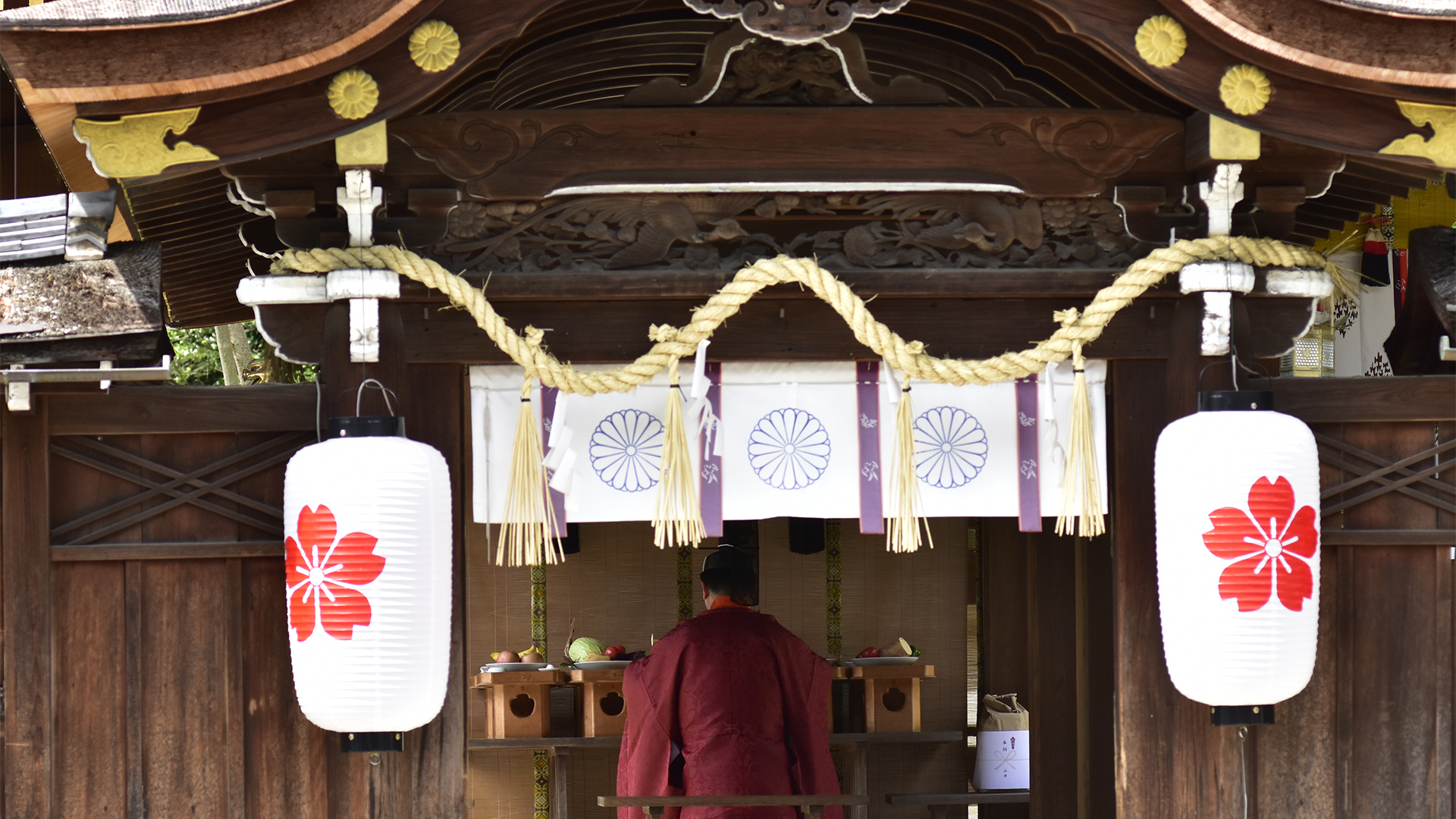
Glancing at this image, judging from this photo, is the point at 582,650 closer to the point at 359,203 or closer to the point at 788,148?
the point at 359,203

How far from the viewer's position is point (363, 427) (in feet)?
14.4

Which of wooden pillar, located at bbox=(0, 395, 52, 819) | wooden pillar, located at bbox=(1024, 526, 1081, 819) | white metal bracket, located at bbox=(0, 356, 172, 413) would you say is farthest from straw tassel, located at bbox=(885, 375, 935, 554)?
wooden pillar, located at bbox=(0, 395, 52, 819)

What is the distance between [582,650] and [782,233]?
3672 mm

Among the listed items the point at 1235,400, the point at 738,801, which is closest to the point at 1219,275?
the point at 1235,400

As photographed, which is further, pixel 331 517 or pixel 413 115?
pixel 413 115

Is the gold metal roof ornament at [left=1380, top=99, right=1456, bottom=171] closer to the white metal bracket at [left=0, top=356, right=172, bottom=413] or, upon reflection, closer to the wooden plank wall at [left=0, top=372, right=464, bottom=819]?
the wooden plank wall at [left=0, top=372, right=464, bottom=819]

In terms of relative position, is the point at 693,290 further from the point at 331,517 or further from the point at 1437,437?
the point at 1437,437

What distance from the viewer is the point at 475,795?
26.4 feet

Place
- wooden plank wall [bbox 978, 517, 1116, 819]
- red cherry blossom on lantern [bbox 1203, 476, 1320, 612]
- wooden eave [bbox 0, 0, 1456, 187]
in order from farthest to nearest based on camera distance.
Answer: wooden plank wall [bbox 978, 517, 1116, 819], red cherry blossom on lantern [bbox 1203, 476, 1320, 612], wooden eave [bbox 0, 0, 1456, 187]

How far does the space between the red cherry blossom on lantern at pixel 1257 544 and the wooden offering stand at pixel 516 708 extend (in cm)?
417

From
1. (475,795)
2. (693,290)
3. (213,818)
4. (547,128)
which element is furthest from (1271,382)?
(475,795)

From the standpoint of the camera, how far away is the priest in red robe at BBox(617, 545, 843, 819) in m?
5.86

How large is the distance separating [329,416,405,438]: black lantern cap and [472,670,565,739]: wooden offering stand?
339 cm

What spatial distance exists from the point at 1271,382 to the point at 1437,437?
66 centimetres
